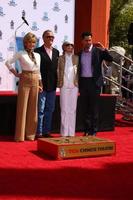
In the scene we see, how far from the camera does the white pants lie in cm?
785

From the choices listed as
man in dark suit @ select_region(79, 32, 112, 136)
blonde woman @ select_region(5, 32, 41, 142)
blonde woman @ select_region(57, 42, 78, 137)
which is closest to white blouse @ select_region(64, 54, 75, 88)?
blonde woman @ select_region(57, 42, 78, 137)

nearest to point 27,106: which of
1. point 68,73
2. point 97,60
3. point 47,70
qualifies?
point 47,70

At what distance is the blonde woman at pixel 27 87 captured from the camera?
24.6 feet

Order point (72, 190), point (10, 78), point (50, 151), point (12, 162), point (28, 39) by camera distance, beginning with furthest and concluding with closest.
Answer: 1. point (10, 78)
2. point (28, 39)
3. point (50, 151)
4. point (12, 162)
5. point (72, 190)

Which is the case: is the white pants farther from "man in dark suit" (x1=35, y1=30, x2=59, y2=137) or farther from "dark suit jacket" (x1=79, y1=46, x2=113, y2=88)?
"dark suit jacket" (x1=79, y1=46, x2=113, y2=88)

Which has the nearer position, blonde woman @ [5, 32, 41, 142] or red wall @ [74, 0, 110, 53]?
blonde woman @ [5, 32, 41, 142]

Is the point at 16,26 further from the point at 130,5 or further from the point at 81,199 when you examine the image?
the point at 130,5

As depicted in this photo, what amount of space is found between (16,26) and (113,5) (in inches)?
745

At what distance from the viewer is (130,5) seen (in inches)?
1157

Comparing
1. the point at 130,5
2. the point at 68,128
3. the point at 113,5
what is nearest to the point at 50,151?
the point at 68,128

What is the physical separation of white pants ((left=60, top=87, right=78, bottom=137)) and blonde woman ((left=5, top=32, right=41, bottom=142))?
44 cm

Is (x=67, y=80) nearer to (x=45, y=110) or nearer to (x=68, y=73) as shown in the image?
(x=68, y=73)

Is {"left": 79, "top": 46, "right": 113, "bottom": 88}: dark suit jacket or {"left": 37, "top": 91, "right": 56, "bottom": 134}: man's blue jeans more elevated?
{"left": 79, "top": 46, "right": 113, "bottom": 88}: dark suit jacket

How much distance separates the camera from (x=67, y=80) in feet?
25.6
